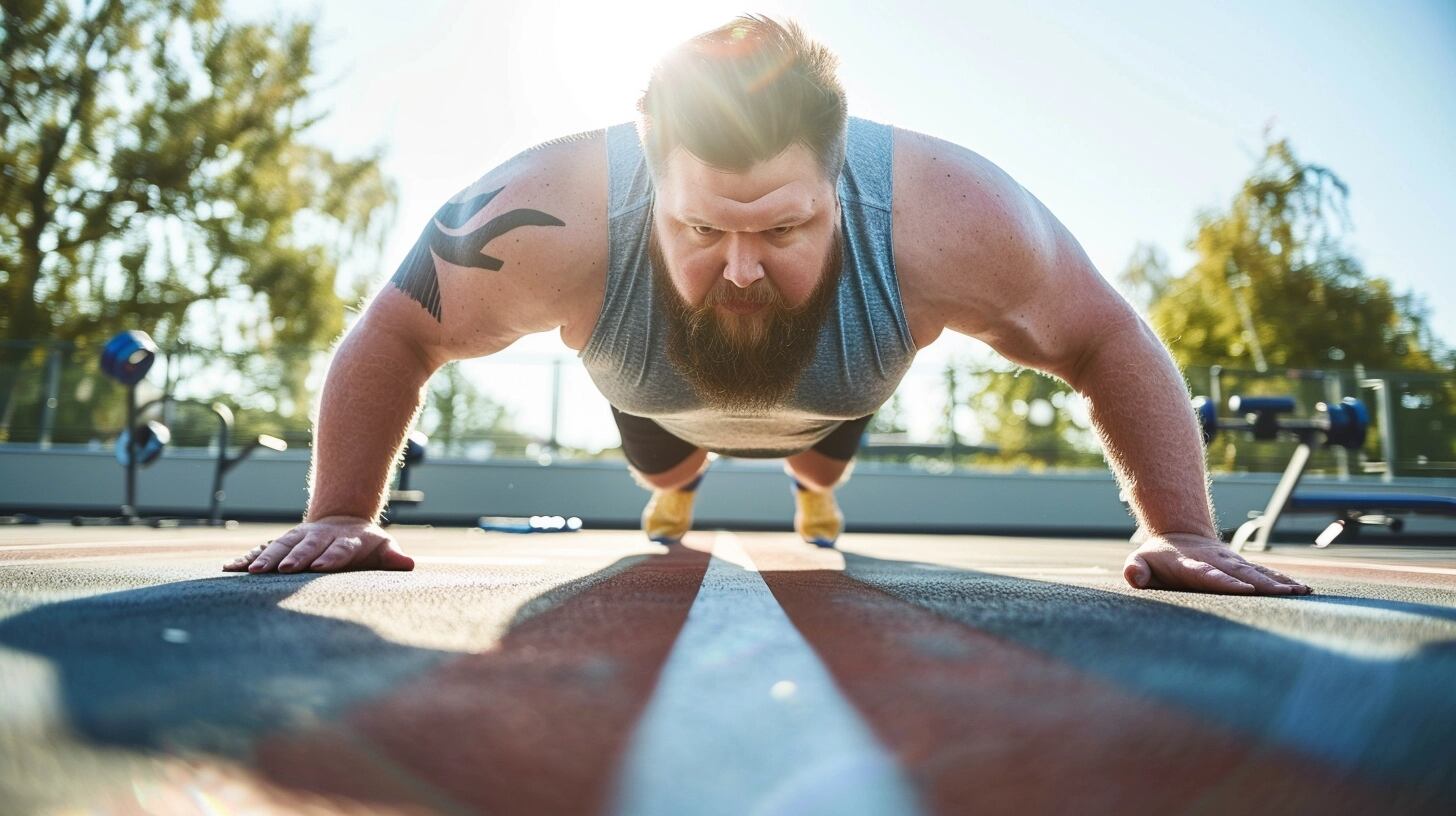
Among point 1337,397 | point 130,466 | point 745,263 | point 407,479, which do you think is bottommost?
point 407,479

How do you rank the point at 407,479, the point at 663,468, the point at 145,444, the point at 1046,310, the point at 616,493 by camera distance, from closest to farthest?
1. the point at 1046,310
2. the point at 663,468
3. the point at 145,444
4. the point at 407,479
5. the point at 616,493

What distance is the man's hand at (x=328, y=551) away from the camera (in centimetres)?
108

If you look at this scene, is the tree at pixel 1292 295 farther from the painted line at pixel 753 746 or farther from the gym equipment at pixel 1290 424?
the painted line at pixel 753 746

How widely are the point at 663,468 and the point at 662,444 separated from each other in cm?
22

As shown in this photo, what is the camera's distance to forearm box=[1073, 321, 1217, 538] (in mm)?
1186

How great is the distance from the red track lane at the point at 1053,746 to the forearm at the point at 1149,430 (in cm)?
79

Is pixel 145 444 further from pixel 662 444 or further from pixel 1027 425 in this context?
pixel 1027 425

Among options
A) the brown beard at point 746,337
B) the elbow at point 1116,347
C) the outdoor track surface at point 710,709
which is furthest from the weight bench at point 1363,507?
Result: the outdoor track surface at point 710,709

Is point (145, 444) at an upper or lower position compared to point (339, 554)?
lower

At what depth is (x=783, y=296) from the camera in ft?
4.23

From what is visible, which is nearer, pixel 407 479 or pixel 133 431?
pixel 133 431

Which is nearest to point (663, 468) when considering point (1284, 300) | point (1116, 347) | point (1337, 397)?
point (1116, 347)

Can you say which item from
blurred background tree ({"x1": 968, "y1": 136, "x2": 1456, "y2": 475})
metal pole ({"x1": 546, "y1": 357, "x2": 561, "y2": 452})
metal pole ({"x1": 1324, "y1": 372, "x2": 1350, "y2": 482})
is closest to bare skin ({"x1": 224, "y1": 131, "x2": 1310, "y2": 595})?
metal pole ({"x1": 546, "y1": 357, "x2": 561, "y2": 452})

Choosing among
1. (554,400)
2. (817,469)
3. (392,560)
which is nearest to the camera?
(392,560)
